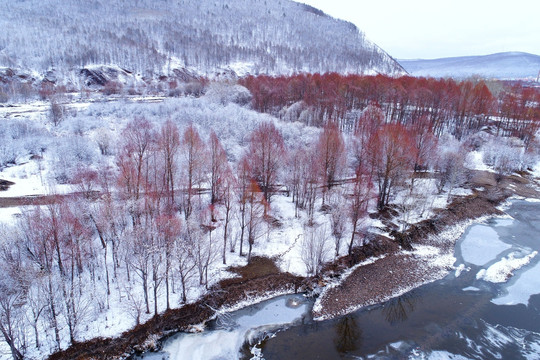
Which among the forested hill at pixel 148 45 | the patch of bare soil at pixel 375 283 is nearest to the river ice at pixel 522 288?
the patch of bare soil at pixel 375 283

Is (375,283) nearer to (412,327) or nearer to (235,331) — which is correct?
(412,327)

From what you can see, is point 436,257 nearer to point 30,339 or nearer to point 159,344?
point 159,344

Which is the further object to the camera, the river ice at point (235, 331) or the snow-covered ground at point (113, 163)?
the snow-covered ground at point (113, 163)

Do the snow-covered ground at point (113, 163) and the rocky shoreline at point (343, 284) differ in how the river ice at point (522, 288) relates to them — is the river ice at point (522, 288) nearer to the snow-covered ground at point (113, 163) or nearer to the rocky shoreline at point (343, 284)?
the rocky shoreline at point (343, 284)

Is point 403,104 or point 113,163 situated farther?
point 403,104

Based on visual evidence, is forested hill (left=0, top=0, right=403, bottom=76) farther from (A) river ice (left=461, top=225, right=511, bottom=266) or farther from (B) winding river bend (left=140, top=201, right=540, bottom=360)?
(A) river ice (left=461, top=225, right=511, bottom=266)

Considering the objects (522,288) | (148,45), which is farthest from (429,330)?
(148,45)

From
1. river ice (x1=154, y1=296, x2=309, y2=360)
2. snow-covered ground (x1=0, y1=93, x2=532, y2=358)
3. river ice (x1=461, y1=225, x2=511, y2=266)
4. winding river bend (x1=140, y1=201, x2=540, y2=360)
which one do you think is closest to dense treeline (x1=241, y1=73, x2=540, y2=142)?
snow-covered ground (x1=0, y1=93, x2=532, y2=358)
